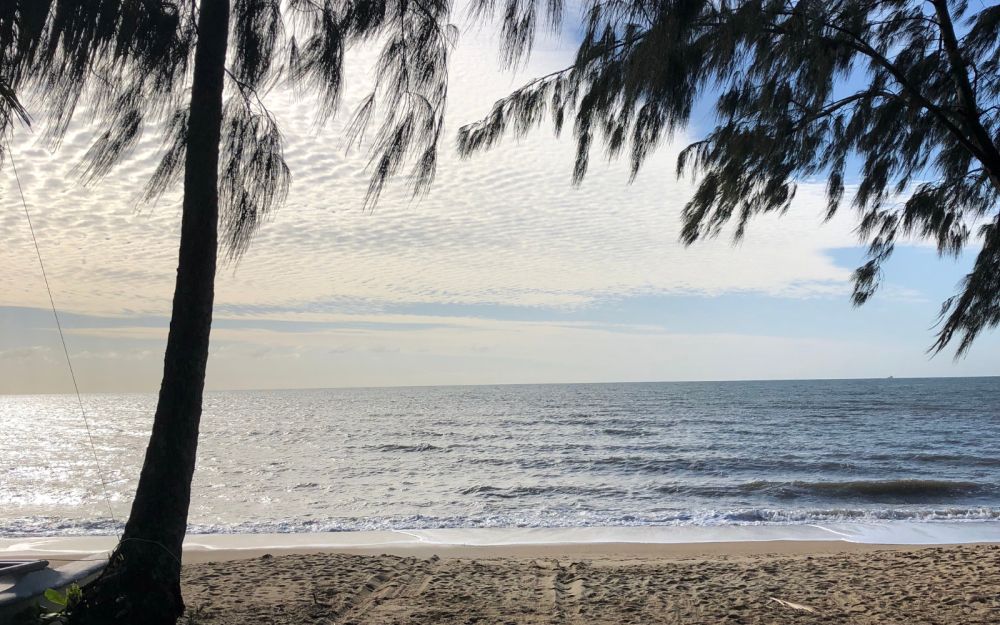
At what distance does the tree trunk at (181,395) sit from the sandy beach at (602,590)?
1.72ft

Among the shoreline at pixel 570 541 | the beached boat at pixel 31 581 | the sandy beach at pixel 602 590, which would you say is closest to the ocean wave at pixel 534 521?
the shoreline at pixel 570 541

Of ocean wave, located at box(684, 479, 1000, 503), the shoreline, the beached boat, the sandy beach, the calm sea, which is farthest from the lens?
ocean wave, located at box(684, 479, 1000, 503)

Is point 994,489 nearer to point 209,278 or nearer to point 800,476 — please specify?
point 800,476

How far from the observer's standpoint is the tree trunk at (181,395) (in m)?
3.98

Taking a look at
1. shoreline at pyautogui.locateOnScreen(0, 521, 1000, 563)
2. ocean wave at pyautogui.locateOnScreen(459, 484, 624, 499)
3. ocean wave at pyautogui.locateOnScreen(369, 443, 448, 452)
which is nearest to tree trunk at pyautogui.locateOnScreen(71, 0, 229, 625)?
shoreline at pyautogui.locateOnScreen(0, 521, 1000, 563)

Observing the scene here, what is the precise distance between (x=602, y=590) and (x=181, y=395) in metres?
3.89

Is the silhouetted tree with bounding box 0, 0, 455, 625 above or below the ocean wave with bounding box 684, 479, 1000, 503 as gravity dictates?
above

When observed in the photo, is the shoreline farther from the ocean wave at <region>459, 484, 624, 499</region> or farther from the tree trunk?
the tree trunk

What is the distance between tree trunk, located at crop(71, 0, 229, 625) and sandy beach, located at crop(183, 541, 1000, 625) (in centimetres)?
52

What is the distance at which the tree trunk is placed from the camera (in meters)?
3.98

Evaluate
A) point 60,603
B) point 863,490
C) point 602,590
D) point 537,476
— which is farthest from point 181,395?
point 863,490

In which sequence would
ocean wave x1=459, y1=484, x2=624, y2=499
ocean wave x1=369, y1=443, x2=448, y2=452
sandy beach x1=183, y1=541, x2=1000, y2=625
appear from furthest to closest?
ocean wave x1=369, y1=443, x2=448, y2=452, ocean wave x1=459, y1=484, x2=624, y2=499, sandy beach x1=183, y1=541, x2=1000, y2=625

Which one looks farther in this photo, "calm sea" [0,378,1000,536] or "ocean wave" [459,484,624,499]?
"ocean wave" [459,484,624,499]

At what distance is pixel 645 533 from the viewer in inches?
425
